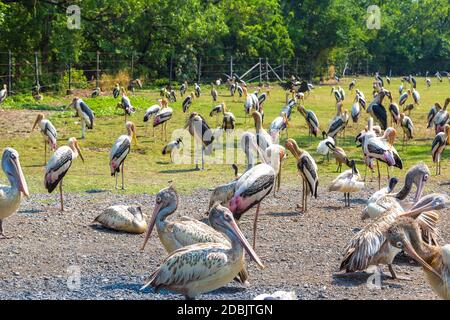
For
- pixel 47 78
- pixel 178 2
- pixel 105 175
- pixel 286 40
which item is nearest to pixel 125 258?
pixel 105 175

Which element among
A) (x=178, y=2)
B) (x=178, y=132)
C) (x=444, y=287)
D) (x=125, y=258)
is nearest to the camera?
(x=444, y=287)

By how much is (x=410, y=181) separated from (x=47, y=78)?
21555 millimetres

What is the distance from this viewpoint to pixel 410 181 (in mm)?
9203

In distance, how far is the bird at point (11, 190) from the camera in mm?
8875

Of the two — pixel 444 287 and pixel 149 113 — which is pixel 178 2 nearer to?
pixel 149 113

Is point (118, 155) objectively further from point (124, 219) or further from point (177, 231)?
point (177, 231)

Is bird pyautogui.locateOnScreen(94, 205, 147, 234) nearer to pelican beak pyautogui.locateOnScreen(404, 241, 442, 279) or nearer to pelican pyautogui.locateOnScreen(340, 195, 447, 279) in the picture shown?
pelican pyautogui.locateOnScreen(340, 195, 447, 279)

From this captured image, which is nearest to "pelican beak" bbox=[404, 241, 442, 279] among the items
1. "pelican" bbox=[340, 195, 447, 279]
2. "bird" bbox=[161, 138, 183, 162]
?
"pelican" bbox=[340, 195, 447, 279]

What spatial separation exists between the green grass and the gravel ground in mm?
1750

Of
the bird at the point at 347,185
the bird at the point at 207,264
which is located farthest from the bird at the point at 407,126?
the bird at the point at 207,264

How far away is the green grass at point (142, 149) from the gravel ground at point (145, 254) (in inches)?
68.9

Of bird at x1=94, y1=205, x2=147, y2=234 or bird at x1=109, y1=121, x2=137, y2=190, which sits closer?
bird at x1=94, y1=205, x2=147, y2=234

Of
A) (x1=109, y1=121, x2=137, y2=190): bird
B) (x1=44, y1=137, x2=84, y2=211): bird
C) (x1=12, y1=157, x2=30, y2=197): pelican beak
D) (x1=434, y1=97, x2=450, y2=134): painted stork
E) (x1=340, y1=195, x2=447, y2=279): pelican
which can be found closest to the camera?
(x1=340, y1=195, x2=447, y2=279): pelican

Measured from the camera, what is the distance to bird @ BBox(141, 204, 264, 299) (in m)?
5.97
